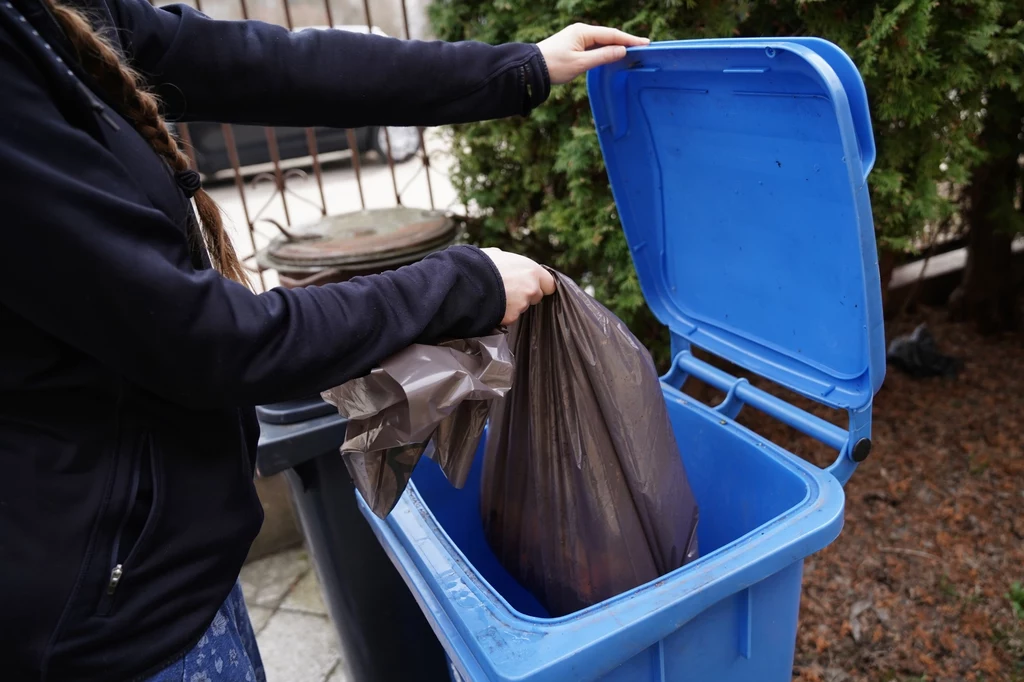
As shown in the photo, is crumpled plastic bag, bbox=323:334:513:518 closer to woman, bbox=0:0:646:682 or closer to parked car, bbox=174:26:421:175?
woman, bbox=0:0:646:682

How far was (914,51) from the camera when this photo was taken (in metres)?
2.03

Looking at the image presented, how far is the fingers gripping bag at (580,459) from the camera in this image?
1278 millimetres

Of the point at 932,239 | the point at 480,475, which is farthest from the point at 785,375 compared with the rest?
the point at 932,239

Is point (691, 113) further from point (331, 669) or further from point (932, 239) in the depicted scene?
point (932, 239)

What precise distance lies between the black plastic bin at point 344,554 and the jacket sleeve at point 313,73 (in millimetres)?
760

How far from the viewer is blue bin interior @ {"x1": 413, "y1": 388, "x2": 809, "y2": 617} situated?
1489mm

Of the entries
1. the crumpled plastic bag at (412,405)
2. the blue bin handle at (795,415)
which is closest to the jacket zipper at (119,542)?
the crumpled plastic bag at (412,405)

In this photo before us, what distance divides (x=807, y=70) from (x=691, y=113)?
1.14 ft

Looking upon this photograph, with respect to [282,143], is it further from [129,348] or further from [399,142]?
[129,348]

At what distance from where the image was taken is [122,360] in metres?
0.78

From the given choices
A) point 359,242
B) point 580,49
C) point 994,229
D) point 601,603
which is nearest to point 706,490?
point 601,603

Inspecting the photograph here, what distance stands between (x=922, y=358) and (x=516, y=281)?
9.67ft

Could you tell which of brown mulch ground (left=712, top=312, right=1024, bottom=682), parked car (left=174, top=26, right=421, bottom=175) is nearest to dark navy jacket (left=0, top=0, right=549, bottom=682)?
brown mulch ground (left=712, top=312, right=1024, bottom=682)

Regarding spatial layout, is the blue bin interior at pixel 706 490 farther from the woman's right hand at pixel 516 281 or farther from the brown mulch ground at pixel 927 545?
the brown mulch ground at pixel 927 545
